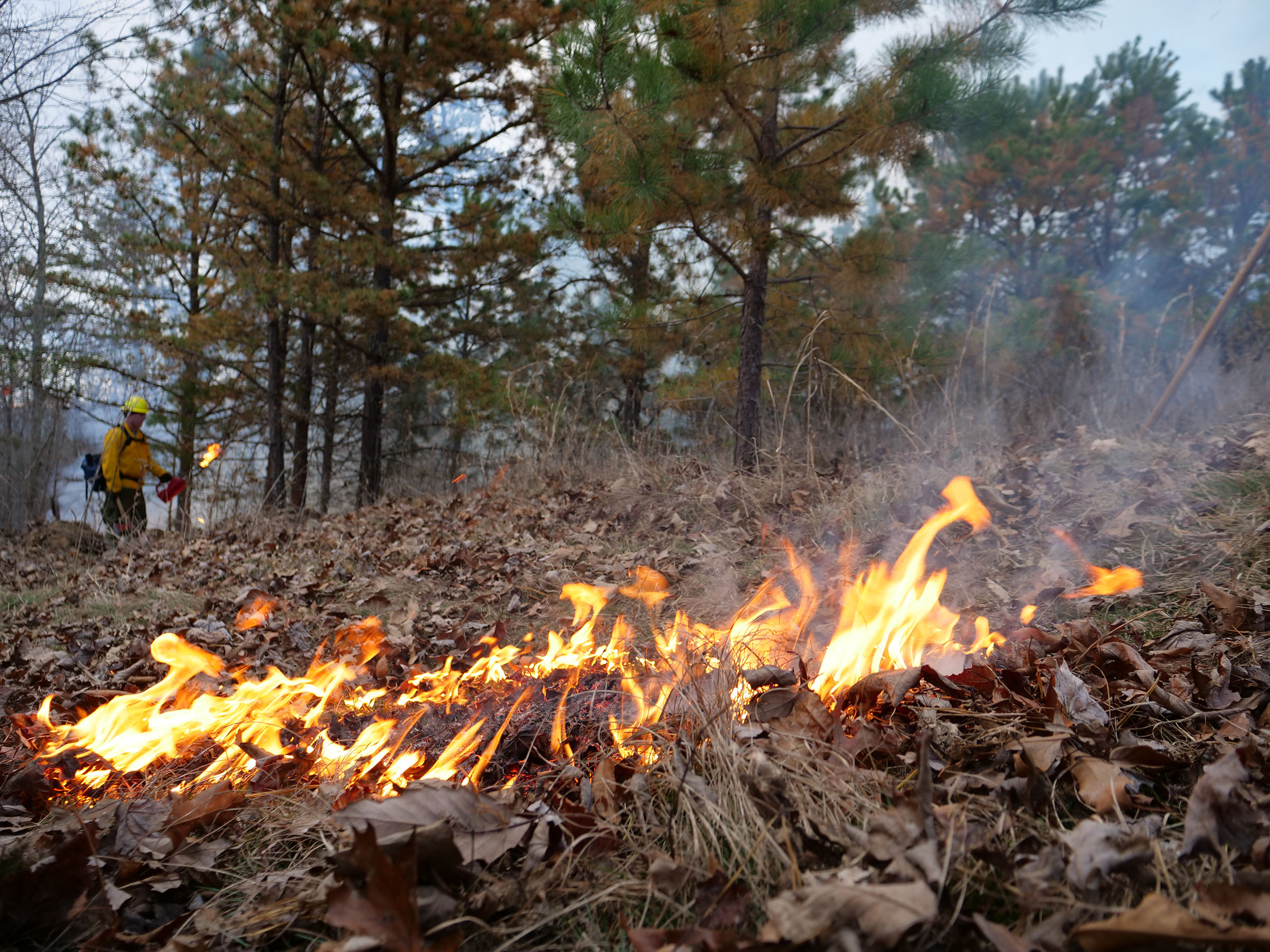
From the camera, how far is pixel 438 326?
12.6 meters

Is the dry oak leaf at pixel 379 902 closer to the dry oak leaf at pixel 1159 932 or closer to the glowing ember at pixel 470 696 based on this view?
the glowing ember at pixel 470 696

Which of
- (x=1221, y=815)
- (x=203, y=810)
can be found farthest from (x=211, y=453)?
(x=1221, y=815)

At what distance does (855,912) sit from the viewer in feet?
3.79

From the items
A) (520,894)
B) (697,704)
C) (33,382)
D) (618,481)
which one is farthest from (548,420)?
(33,382)

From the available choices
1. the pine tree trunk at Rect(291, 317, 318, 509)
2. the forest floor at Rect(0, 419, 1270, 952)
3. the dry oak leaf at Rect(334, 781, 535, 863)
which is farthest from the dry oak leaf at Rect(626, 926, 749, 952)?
the pine tree trunk at Rect(291, 317, 318, 509)

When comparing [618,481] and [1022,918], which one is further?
[618,481]

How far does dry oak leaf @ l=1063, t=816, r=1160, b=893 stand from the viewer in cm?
125

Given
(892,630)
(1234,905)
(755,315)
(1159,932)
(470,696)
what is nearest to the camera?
(1159,932)

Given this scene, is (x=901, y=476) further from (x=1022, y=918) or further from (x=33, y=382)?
(x=33, y=382)

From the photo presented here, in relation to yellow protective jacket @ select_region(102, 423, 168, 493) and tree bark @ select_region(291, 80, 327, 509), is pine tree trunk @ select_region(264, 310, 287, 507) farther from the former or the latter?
yellow protective jacket @ select_region(102, 423, 168, 493)

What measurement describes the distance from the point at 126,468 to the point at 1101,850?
10942 millimetres

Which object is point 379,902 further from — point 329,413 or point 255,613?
point 329,413

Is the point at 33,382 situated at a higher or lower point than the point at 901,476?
higher

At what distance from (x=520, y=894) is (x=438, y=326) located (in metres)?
12.1
